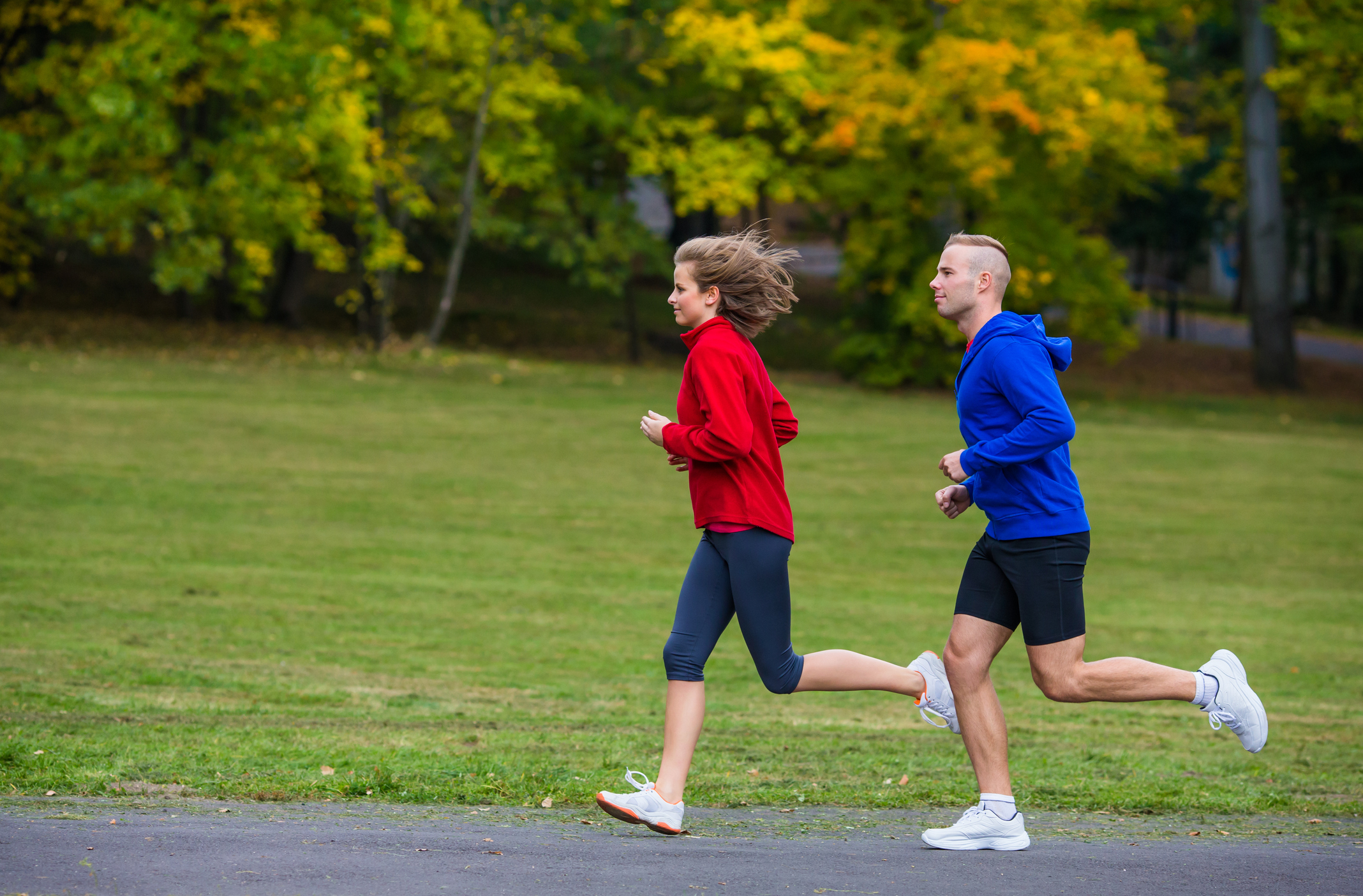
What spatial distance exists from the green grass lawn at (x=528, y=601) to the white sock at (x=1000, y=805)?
0.89 meters

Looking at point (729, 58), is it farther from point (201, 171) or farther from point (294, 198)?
point (201, 171)

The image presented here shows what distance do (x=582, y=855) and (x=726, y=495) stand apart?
1.20 m

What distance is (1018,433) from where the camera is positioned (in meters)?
4.45

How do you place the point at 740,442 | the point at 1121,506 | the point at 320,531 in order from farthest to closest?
the point at 1121,506 < the point at 320,531 < the point at 740,442

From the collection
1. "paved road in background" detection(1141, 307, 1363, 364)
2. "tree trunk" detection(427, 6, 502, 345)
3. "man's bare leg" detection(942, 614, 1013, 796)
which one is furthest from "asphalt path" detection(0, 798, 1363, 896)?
"paved road in background" detection(1141, 307, 1363, 364)

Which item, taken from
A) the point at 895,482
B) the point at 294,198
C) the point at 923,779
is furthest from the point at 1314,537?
the point at 294,198

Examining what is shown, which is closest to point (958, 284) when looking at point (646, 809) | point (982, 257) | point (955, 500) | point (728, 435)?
point (982, 257)

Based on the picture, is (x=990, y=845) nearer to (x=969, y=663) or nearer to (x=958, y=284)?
(x=969, y=663)

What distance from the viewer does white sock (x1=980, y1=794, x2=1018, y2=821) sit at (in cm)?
466

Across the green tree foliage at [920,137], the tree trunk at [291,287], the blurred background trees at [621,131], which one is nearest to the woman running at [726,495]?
the blurred background trees at [621,131]

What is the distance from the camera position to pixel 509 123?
3177 centimetres

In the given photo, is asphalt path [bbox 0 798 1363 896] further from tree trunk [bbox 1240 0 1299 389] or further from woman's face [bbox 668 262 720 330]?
tree trunk [bbox 1240 0 1299 389]

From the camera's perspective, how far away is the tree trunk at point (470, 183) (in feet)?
98.5

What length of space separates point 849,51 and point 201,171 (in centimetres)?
1363
